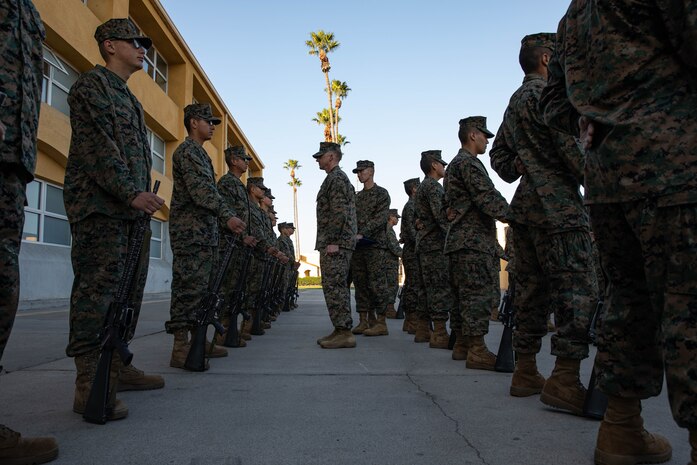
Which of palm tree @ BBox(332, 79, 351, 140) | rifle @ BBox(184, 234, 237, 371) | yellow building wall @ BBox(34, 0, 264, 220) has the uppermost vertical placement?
palm tree @ BBox(332, 79, 351, 140)

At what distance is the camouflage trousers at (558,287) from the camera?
2.85 m

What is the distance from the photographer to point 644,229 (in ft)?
5.54

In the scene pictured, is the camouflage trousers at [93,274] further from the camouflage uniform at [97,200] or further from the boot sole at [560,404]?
the boot sole at [560,404]

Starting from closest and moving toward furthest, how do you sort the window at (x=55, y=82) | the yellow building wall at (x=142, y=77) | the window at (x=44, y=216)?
the window at (x=44, y=216) < the yellow building wall at (x=142, y=77) < the window at (x=55, y=82)

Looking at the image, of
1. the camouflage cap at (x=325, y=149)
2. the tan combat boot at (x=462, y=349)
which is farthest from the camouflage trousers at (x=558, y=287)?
the camouflage cap at (x=325, y=149)

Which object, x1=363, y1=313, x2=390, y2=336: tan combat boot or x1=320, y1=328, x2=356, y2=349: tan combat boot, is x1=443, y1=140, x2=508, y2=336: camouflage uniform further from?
x1=363, y1=313, x2=390, y2=336: tan combat boot

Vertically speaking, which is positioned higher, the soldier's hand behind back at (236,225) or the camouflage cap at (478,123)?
the camouflage cap at (478,123)

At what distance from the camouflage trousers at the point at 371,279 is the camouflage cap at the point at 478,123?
8.86ft

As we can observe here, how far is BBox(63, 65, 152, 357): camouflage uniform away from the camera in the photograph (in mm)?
2752

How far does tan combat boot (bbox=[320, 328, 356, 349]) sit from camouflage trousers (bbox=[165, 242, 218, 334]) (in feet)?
5.33

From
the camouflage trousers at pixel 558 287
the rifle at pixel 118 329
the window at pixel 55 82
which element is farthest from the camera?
the window at pixel 55 82

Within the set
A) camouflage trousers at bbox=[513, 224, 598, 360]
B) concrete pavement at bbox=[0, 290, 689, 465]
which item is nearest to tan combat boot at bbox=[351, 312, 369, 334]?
concrete pavement at bbox=[0, 290, 689, 465]

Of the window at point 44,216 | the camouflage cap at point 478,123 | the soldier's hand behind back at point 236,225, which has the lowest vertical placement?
the soldier's hand behind back at point 236,225

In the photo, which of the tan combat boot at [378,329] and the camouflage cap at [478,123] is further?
the tan combat boot at [378,329]
